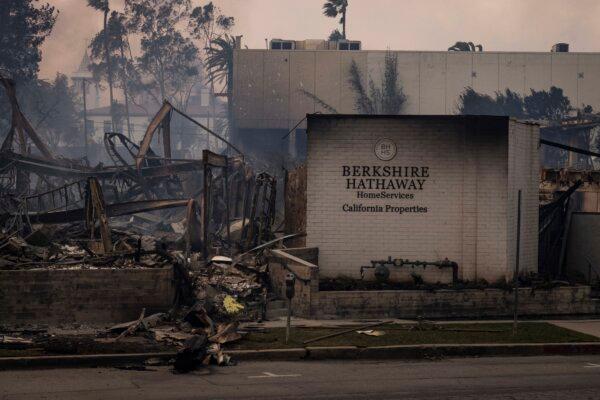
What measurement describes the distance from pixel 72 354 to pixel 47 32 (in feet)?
290

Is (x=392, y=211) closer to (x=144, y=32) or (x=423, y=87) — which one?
(x=423, y=87)

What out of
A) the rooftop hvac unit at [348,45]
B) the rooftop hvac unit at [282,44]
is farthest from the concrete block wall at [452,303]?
the rooftop hvac unit at [348,45]

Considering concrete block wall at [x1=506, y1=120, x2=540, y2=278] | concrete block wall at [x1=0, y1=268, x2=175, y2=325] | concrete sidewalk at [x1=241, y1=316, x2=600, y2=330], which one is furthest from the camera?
concrete block wall at [x1=506, y1=120, x2=540, y2=278]

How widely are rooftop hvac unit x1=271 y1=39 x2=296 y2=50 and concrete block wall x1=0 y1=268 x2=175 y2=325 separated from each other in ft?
205

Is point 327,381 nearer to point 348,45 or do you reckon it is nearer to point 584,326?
point 584,326

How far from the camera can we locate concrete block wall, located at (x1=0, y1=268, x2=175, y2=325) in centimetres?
1906

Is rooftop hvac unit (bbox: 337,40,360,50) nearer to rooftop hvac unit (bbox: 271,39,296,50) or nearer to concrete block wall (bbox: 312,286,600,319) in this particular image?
rooftop hvac unit (bbox: 271,39,296,50)

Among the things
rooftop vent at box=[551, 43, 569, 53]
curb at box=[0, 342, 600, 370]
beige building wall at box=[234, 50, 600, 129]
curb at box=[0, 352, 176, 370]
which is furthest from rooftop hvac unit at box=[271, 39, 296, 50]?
curb at box=[0, 352, 176, 370]

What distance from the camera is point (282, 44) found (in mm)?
80250

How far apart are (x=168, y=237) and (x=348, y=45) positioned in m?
51.7

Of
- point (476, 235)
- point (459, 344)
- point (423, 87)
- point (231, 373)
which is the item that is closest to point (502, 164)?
point (476, 235)

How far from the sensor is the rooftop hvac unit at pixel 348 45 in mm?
83688

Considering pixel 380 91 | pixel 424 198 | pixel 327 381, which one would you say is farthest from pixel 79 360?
pixel 380 91

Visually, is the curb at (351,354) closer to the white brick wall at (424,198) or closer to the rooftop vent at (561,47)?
the white brick wall at (424,198)
